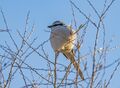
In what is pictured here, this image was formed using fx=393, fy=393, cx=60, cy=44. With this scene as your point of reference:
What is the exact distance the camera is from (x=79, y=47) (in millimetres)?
2990

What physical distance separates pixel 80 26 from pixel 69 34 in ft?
4.70

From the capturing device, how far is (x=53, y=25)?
4.98m

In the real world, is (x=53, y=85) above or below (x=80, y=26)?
below

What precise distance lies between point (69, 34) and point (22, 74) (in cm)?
175

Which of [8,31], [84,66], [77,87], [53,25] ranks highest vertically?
[53,25]

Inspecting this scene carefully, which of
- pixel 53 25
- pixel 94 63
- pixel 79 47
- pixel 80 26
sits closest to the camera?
pixel 94 63

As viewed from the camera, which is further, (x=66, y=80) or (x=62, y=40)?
(x=62, y=40)

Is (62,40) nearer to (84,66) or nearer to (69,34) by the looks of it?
(69,34)

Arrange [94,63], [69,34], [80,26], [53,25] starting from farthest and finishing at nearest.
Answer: [53,25] < [69,34] < [80,26] < [94,63]

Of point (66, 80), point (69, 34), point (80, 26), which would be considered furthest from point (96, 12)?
point (69, 34)

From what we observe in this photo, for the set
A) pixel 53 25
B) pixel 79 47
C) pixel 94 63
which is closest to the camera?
pixel 94 63

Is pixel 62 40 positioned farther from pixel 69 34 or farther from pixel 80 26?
pixel 80 26

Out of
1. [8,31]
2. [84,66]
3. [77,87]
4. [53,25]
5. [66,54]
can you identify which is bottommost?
[77,87]

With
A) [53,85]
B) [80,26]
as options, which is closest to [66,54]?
[80,26]
